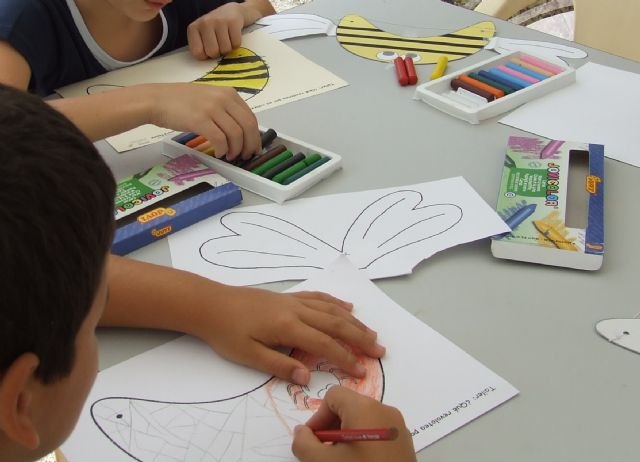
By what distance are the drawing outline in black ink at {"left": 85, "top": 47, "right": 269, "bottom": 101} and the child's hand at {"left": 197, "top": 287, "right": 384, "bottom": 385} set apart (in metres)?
0.45

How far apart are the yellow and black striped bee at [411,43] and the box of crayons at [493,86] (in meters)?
0.09

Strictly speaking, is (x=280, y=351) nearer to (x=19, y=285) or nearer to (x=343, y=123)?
(x=19, y=285)

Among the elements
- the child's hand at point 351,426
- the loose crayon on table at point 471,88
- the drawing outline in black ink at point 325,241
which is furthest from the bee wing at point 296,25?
the child's hand at point 351,426

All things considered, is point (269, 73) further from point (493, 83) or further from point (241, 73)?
point (493, 83)

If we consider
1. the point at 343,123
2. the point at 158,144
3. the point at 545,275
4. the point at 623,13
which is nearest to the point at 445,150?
the point at 343,123

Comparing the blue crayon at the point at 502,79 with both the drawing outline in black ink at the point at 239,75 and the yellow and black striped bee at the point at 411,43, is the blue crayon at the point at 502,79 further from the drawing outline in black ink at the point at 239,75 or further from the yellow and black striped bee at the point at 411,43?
the drawing outline in black ink at the point at 239,75

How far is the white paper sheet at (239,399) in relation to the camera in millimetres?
480

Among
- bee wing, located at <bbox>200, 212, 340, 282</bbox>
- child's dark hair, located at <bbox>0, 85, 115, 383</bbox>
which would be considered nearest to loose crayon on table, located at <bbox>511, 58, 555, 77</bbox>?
bee wing, located at <bbox>200, 212, 340, 282</bbox>

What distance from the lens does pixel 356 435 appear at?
453mm

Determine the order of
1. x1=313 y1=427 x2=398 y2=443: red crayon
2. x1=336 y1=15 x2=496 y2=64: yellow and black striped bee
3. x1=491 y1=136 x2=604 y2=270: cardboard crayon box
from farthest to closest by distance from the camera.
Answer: x1=336 y1=15 x2=496 y2=64: yellow and black striped bee → x1=491 y1=136 x2=604 y2=270: cardboard crayon box → x1=313 y1=427 x2=398 y2=443: red crayon

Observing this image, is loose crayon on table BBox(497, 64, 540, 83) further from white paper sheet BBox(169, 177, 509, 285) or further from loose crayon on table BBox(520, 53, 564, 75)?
white paper sheet BBox(169, 177, 509, 285)

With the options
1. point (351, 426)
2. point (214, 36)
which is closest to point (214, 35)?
point (214, 36)

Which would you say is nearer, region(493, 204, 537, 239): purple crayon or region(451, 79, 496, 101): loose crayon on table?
region(493, 204, 537, 239): purple crayon

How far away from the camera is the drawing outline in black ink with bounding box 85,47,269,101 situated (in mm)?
964
